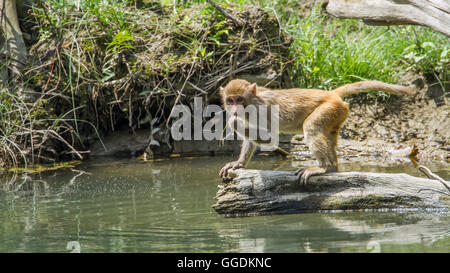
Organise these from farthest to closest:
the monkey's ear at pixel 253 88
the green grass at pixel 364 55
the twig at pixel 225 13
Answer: the green grass at pixel 364 55 < the twig at pixel 225 13 < the monkey's ear at pixel 253 88

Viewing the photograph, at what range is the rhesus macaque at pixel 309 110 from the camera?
5.93 meters

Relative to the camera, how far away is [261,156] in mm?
9242

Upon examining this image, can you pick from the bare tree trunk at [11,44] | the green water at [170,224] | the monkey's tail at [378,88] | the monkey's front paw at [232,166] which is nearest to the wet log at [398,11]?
the monkey's tail at [378,88]

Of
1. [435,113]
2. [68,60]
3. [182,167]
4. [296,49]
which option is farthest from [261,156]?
[68,60]

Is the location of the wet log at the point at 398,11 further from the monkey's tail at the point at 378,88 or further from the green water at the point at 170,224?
the green water at the point at 170,224

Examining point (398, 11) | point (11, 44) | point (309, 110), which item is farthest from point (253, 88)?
point (11, 44)

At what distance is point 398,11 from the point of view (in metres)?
6.37

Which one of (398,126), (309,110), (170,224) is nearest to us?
(170,224)

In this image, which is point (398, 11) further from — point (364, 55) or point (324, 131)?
point (364, 55)

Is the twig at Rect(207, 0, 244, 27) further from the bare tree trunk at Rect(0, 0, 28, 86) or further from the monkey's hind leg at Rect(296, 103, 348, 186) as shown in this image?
the monkey's hind leg at Rect(296, 103, 348, 186)

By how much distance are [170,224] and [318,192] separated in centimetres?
162

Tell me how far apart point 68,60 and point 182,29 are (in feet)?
6.84

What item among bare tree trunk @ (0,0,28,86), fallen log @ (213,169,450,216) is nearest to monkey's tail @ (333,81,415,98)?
fallen log @ (213,169,450,216)
